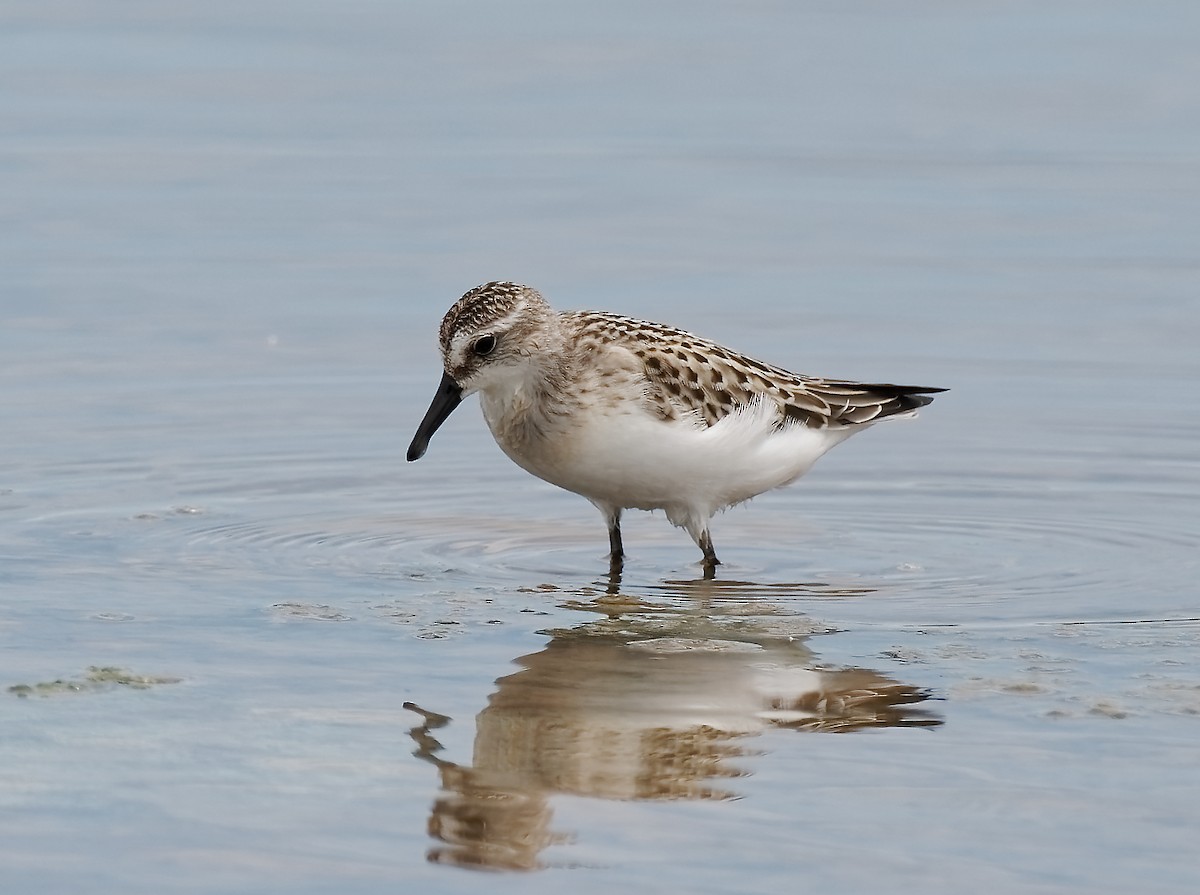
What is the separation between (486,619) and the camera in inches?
319

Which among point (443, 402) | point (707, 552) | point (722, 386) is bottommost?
point (707, 552)

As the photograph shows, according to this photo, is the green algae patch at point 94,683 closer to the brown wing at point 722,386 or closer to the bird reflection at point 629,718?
the bird reflection at point 629,718

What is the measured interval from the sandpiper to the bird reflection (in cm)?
94

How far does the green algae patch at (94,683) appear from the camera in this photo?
272 inches

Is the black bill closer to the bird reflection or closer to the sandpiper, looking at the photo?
the sandpiper

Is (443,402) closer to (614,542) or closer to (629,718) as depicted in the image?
(614,542)

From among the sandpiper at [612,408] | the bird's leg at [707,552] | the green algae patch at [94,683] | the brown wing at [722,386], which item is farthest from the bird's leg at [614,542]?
the green algae patch at [94,683]

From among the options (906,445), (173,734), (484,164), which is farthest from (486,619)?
(484,164)

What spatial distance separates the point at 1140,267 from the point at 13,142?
938cm

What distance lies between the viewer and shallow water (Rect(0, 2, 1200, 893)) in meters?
5.78

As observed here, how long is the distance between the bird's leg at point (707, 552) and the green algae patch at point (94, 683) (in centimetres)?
288

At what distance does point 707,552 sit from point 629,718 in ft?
8.83

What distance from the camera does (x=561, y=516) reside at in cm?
1040

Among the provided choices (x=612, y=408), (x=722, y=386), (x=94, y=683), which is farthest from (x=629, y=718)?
(x=722, y=386)
